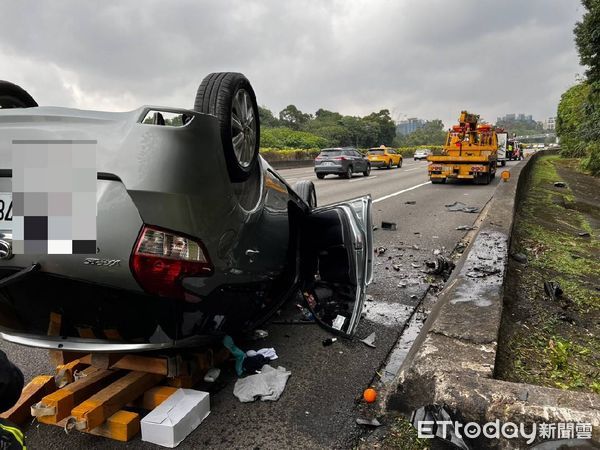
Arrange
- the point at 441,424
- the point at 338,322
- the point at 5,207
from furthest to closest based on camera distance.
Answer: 1. the point at 338,322
2. the point at 441,424
3. the point at 5,207

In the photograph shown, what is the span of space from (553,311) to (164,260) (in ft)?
11.2

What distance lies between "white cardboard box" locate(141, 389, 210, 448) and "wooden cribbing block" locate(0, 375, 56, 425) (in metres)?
0.68

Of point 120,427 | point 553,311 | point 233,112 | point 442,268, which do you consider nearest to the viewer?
point 120,427

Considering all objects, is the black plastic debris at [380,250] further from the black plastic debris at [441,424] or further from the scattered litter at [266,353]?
the black plastic debris at [441,424]

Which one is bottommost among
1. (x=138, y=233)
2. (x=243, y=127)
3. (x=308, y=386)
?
(x=308, y=386)

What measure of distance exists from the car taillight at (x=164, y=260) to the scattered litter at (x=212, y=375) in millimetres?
928

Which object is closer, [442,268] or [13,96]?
[13,96]

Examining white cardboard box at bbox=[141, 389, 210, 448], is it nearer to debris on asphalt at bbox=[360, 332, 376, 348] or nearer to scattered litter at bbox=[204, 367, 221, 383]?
scattered litter at bbox=[204, 367, 221, 383]

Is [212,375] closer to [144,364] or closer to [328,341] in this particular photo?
[144,364]

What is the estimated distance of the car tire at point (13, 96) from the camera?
2.96 metres

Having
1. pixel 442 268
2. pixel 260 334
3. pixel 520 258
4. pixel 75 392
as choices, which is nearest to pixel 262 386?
pixel 260 334

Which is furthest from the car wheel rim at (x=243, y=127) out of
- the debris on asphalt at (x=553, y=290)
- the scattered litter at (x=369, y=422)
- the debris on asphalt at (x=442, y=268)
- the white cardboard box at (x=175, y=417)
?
the debris on asphalt at (x=442, y=268)

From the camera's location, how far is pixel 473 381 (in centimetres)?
216

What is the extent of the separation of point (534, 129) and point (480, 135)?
140878 mm
